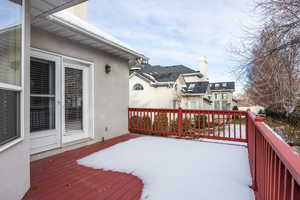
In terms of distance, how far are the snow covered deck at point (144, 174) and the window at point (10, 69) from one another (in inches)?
35.6

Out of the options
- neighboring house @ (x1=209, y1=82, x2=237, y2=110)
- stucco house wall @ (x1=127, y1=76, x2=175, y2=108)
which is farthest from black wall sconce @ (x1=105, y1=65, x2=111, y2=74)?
neighboring house @ (x1=209, y1=82, x2=237, y2=110)

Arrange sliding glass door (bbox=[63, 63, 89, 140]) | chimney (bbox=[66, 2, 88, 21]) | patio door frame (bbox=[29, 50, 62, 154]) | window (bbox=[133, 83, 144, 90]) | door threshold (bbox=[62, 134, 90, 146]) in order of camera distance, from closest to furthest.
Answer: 1. patio door frame (bbox=[29, 50, 62, 154])
2. door threshold (bbox=[62, 134, 90, 146])
3. sliding glass door (bbox=[63, 63, 89, 140])
4. chimney (bbox=[66, 2, 88, 21])
5. window (bbox=[133, 83, 144, 90])

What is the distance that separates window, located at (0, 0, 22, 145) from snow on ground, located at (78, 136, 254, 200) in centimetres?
152

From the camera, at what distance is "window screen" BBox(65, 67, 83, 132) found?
3727 mm

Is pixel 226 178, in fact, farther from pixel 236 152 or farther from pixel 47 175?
pixel 47 175

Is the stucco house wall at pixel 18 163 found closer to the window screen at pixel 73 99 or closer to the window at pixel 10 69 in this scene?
the window at pixel 10 69

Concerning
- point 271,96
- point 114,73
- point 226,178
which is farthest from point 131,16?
point 226,178

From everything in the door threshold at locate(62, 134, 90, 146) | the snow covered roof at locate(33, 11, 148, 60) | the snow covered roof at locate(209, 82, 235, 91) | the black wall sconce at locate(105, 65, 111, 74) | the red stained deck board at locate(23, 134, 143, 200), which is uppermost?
the snow covered roof at locate(209, 82, 235, 91)

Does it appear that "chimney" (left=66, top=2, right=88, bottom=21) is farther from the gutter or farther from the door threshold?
the door threshold

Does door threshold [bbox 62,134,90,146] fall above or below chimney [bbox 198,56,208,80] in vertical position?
below

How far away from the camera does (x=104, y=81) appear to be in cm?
459

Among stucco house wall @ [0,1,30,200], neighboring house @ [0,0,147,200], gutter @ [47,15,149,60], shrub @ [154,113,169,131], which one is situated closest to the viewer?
stucco house wall @ [0,1,30,200]

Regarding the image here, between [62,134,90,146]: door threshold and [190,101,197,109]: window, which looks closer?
[62,134,90,146]: door threshold

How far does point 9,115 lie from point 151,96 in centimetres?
1070
